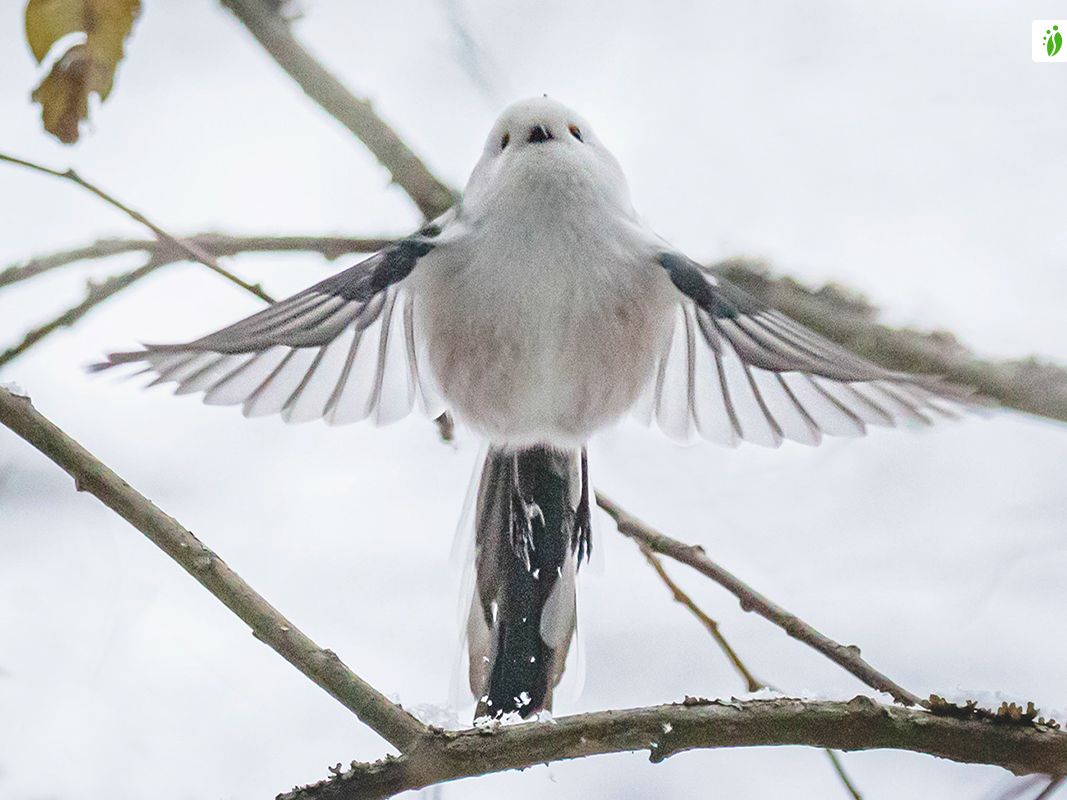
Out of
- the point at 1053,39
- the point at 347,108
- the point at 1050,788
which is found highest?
the point at 1053,39

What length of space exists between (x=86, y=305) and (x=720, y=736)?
2.60 feet

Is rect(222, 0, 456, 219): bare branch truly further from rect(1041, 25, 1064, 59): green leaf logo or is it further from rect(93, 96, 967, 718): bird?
rect(1041, 25, 1064, 59): green leaf logo

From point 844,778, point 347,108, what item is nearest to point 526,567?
point 844,778

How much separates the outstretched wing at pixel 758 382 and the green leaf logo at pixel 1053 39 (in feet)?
2.86

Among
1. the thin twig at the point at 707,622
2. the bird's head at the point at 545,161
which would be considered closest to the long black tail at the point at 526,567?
the thin twig at the point at 707,622

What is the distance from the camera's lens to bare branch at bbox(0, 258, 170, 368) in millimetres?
1014

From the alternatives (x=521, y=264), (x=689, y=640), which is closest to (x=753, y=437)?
(x=521, y=264)

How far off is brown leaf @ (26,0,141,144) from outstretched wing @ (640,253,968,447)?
0.51 metres

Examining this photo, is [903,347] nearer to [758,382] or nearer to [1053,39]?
[758,382]

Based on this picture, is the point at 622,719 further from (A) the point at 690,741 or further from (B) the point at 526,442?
(B) the point at 526,442

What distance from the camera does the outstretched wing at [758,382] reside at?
3.09ft

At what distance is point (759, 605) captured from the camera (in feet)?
3.16

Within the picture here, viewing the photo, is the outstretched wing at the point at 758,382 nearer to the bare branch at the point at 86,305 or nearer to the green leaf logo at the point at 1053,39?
the bare branch at the point at 86,305

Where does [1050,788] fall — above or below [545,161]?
below
